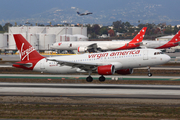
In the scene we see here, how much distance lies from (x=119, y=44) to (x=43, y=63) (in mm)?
66193

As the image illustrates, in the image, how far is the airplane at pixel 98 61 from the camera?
3862 cm

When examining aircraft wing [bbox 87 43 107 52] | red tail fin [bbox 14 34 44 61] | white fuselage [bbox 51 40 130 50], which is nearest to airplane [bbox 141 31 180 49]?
white fuselage [bbox 51 40 130 50]

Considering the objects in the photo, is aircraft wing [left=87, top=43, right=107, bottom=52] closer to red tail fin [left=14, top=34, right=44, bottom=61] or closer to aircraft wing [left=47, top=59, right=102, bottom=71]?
red tail fin [left=14, top=34, right=44, bottom=61]

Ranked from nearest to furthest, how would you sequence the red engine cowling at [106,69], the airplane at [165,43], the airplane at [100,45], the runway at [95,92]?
the runway at [95,92], the red engine cowling at [106,69], the airplane at [100,45], the airplane at [165,43]

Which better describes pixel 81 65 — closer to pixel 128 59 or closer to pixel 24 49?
pixel 128 59

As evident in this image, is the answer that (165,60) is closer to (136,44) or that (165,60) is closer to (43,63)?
(43,63)

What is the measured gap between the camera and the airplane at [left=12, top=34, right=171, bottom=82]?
38.6m

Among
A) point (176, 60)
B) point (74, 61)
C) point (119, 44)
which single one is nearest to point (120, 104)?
point (74, 61)

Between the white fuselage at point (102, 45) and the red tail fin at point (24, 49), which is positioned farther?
the white fuselage at point (102, 45)

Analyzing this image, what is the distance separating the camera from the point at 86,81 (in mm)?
42875

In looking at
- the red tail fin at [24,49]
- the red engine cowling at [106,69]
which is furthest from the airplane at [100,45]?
the red engine cowling at [106,69]

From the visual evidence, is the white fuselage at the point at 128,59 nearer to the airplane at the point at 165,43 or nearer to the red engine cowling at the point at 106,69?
the red engine cowling at the point at 106,69

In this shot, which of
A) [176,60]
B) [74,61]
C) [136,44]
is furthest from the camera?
[136,44]

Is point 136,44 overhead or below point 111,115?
overhead
